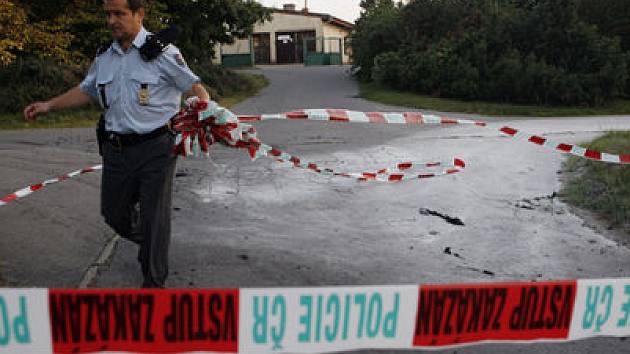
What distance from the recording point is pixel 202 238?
5570 mm

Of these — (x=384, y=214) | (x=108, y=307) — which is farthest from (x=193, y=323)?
(x=384, y=214)

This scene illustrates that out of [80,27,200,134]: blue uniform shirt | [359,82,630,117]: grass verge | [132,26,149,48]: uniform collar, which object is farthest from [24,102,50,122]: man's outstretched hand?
[359,82,630,117]: grass verge

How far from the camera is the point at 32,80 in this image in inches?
742

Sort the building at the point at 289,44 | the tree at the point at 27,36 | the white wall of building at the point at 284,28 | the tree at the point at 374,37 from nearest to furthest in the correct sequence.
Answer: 1. the tree at the point at 27,36
2. the tree at the point at 374,37
3. the building at the point at 289,44
4. the white wall of building at the point at 284,28

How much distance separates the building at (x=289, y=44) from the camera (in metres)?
53.4

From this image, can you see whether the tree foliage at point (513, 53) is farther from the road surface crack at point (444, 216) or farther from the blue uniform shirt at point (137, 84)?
the blue uniform shirt at point (137, 84)

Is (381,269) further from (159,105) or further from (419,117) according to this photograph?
(159,105)

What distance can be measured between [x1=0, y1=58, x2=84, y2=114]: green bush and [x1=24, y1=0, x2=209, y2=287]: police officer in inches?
638

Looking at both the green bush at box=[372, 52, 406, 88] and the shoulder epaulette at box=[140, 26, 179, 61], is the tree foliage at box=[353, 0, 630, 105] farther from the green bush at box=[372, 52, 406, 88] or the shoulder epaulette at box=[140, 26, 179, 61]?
the shoulder epaulette at box=[140, 26, 179, 61]

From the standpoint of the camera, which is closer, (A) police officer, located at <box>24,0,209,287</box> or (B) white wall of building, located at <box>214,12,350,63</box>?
(A) police officer, located at <box>24,0,209,287</box>

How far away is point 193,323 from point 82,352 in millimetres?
573

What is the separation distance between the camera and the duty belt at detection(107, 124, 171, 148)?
11.8 ft

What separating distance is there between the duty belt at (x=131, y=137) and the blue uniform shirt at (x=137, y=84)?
0.03 meters

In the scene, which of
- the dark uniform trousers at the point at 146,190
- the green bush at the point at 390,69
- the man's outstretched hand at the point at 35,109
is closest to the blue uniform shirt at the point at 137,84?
the dark uniform trousers at the point at 146,190
